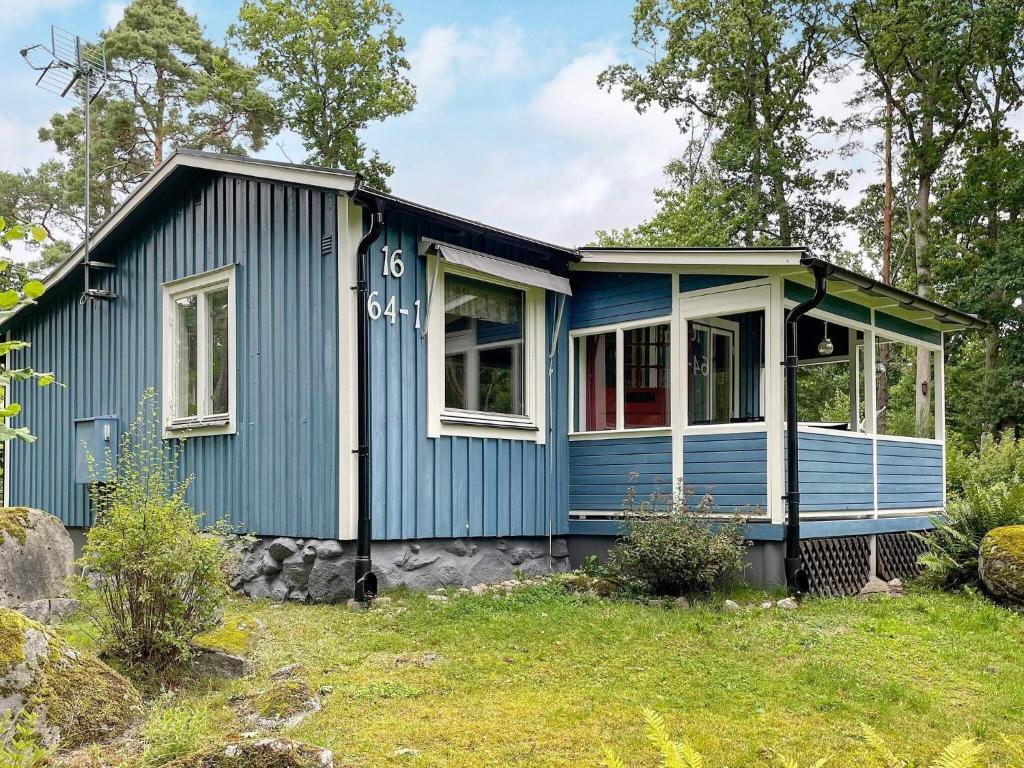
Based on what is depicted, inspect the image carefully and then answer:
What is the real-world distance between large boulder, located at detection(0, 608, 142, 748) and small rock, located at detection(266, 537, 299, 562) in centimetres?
361

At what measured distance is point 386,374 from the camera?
7.84m

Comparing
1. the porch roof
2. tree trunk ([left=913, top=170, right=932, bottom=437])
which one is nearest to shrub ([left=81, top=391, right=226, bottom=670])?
the porch roof

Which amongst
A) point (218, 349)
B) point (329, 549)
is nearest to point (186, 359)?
point (218, 349)

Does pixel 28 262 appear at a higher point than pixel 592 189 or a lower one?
lower

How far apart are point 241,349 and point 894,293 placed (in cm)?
648

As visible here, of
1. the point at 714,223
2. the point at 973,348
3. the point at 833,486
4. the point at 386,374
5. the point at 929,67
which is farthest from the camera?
the point at 973,348

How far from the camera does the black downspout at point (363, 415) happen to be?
24.5 ft

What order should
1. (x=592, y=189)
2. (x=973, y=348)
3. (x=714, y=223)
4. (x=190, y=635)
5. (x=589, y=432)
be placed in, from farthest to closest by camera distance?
(x=592, y=189) → (x=973, y=348) → (x=714, y=223) → (x=589, y=432) → (x=190, y=635)

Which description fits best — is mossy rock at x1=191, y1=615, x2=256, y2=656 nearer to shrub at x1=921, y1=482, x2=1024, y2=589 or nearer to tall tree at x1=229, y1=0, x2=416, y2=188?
shrub at x1=921, y1=482, x2=1024, y2=589

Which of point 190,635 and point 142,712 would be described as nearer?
point 142,712

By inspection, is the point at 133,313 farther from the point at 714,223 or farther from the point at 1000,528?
the point at 714,223

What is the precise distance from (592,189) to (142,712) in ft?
98.2

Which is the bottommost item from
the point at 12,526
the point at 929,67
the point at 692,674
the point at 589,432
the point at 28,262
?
the point at 692,674

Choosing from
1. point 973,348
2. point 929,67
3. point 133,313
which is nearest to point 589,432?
point 133,313
